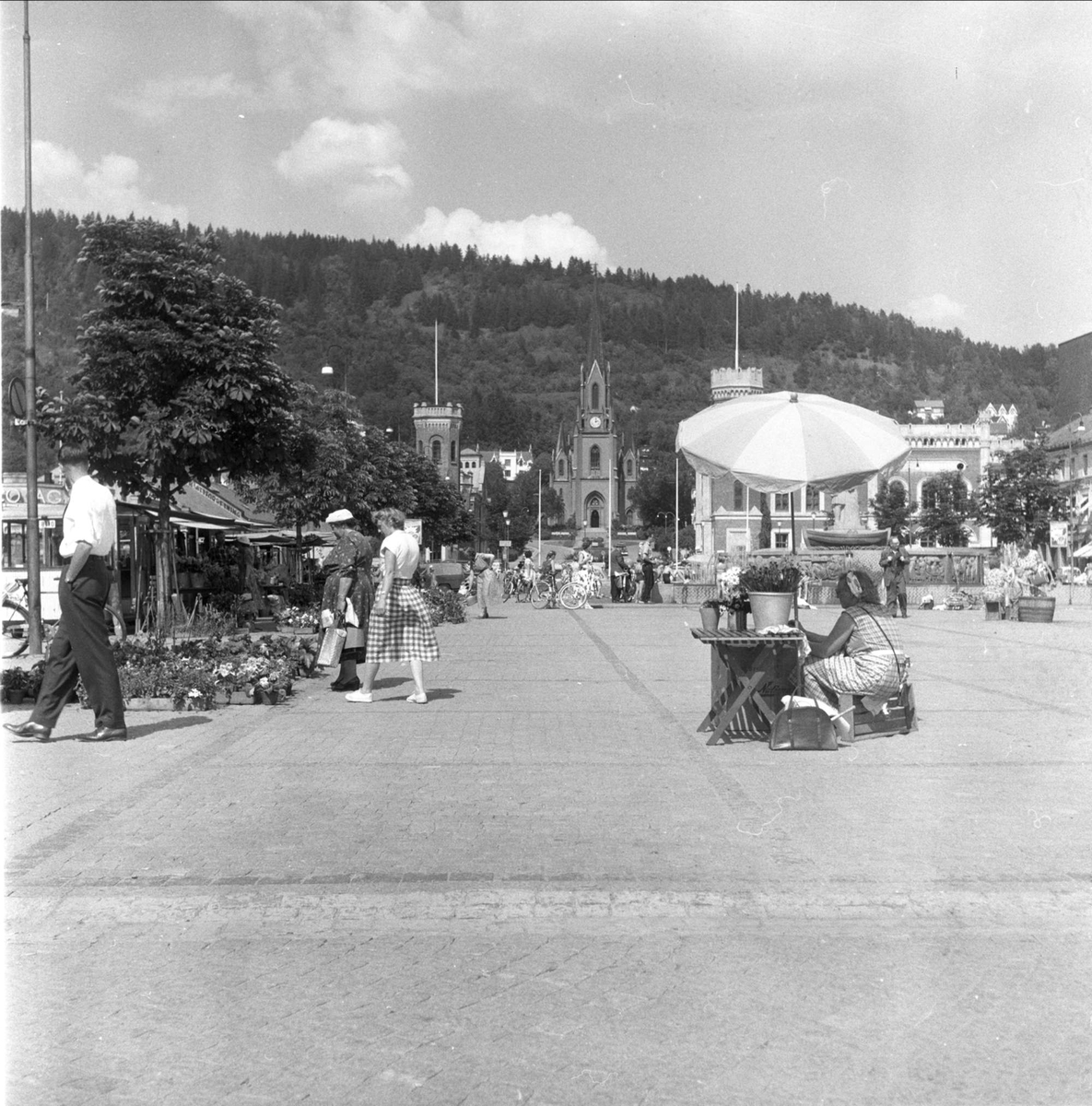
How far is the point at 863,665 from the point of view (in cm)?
970

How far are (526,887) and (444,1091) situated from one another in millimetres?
2000

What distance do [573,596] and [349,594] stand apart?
74.4 ft

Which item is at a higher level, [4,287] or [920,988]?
[4,287]

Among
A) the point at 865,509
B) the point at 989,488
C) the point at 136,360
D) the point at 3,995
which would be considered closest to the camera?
the point at 3,995

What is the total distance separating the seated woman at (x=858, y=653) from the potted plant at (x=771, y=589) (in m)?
1.95

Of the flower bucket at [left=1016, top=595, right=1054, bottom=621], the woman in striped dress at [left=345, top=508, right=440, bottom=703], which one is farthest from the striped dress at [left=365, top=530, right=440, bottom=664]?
the flower bucket at [left=1016, top=595, right=1054, bottom=621]

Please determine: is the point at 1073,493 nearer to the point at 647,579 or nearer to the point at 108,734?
the point at 647,579

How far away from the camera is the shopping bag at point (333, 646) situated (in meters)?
13.3

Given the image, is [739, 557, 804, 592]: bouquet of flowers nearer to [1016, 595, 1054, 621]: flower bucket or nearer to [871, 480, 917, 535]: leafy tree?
[1016, 595, 1054, 621]: flower bucket

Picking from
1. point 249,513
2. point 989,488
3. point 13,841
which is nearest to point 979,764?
point 13,841

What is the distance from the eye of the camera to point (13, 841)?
6.42m

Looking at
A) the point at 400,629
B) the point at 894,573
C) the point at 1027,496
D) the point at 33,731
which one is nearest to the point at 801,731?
the point at 400,629

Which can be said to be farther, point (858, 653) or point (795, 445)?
point (795, 445)

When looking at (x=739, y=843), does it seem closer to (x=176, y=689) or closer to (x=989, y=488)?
(x=176, y=689)
